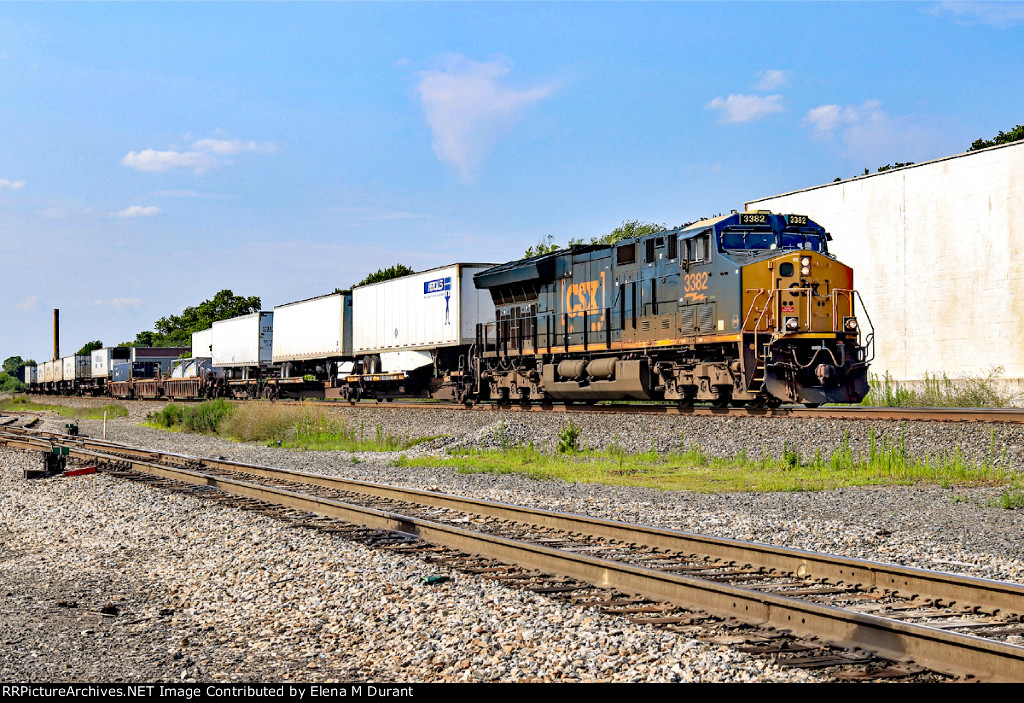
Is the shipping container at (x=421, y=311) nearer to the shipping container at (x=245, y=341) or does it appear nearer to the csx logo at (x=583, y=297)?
the csx logo at (x=583, y=297)

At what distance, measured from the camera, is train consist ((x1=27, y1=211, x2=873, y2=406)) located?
1609cm

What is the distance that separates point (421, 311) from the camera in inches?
1110

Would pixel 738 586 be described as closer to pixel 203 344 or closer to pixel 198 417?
pixel 198 417

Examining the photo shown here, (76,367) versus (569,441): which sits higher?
(76,367)

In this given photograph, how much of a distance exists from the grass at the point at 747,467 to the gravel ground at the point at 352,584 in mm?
559

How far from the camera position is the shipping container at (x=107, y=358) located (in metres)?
55.6

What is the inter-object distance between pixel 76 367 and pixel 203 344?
2143 cm

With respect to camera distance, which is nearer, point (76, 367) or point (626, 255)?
point (626, 255)

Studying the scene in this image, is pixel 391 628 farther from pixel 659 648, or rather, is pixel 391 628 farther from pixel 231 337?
pixel 231 337

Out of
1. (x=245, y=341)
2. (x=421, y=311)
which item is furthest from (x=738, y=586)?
(x=245, y=341)

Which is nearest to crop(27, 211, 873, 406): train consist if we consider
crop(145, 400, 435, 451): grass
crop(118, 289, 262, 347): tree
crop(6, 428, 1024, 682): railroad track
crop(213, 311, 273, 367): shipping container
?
crop(145, 400, 435, 451): grass

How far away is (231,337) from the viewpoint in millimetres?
43375

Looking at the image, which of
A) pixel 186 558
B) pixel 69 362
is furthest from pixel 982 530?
pixel 69 362

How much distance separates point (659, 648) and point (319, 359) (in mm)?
31690
